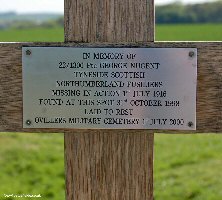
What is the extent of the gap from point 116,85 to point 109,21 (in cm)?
24

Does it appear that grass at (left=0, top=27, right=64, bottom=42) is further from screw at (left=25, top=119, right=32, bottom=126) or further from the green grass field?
screw at (left=25, top=119, right=32, bottom=126)

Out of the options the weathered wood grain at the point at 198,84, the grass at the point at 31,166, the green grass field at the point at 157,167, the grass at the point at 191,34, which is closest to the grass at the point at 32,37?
the grass at the point at 191,34

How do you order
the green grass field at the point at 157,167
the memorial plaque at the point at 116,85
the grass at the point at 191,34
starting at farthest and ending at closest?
the grass at the point at 191,34
the green grass field at the point at 157,167
the memorial plaque at the point at 116,85

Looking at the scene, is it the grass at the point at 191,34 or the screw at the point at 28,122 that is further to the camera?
the grass at the point at 191,34

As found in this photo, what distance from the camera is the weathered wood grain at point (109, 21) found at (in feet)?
6.33

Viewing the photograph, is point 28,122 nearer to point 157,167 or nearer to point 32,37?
point 157,167

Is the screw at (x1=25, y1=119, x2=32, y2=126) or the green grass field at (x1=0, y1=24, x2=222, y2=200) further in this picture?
the green grass field at (x1=0, y1=24, x2=222, y2=200)

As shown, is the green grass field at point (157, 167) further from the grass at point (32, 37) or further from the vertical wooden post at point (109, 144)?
the grass at point (32, 37)

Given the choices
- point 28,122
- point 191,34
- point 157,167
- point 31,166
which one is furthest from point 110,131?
point 191,34

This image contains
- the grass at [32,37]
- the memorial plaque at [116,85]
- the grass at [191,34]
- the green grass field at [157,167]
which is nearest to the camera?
the memorial plaque at [116,85]

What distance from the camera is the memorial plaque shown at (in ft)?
6.19

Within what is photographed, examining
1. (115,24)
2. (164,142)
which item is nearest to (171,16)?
(164,142)

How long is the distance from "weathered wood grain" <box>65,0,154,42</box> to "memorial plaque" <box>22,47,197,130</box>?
0.24ft

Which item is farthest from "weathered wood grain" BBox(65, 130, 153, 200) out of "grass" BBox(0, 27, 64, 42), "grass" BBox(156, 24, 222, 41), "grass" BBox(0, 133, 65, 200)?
"grass" BBox(156, 24, 222, 41)
